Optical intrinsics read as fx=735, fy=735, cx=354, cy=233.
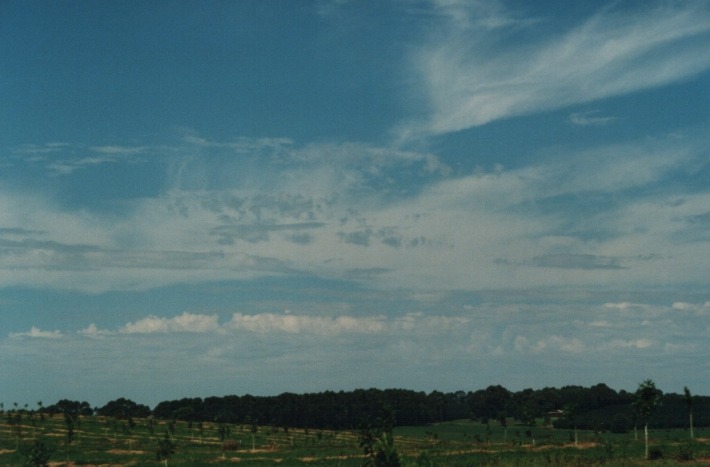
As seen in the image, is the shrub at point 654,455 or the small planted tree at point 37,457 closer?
the shrub at point 654,455

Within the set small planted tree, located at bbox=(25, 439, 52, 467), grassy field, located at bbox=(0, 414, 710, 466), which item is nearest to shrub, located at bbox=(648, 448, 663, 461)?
grassy field, located at bbox=(0, 414, 710, 466)

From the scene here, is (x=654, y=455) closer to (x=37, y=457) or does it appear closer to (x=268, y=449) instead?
(x=268, y=449)

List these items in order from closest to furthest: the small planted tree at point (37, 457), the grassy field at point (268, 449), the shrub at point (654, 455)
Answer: the shrub at point (654, 455)
the grassy field at point (268, 449)
the small planted tree at point (37, 457)

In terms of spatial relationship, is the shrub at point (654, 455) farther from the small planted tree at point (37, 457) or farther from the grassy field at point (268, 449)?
the small planted tree at point (37, 457)

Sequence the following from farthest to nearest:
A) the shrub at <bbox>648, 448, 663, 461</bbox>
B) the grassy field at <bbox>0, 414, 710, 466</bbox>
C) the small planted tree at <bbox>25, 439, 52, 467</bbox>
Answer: the small planted tree at <bbox>25, 439, 52, 467</bbox>
the grassy field at <bbox>0, 414, 710, 466</bbox>
the shrub at <bbox>648, 448, 663, 461</bbox>

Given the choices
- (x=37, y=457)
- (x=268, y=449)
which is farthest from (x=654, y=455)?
(x=37, y=457)

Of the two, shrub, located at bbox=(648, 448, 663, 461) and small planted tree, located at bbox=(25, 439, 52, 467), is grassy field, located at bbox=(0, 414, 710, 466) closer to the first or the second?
shrub, located at bbox=(648, 448, 663, 461)

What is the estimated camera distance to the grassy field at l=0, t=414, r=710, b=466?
90188mm

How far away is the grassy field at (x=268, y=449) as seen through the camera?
9019 cm

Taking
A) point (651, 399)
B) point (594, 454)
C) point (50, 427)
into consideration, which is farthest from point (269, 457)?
point (50, 427)

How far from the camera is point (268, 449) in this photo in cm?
13550

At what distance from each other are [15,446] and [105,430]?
37352mm

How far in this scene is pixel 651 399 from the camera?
354 feet

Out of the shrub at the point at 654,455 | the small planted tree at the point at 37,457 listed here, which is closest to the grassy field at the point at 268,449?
the shrub at the point at 654,455
